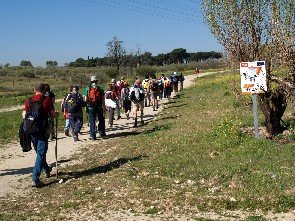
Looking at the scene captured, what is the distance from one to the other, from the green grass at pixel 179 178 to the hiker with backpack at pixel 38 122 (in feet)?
1.62

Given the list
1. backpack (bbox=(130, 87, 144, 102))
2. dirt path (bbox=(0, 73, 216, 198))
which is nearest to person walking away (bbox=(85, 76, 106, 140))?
dirt path (bbox=(0, 73, 216, 198))

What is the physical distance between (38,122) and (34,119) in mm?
118

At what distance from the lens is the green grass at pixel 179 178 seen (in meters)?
8.62

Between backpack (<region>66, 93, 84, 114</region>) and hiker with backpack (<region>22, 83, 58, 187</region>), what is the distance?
506 centimetres

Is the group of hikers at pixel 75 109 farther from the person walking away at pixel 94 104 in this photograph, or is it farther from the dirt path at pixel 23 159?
the dirt path at pixel 23 159

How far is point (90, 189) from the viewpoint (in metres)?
9.84

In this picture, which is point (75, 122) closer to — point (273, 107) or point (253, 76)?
point (253, 76)

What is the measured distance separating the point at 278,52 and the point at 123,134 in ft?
21.5

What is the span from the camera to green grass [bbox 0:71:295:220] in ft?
28.3

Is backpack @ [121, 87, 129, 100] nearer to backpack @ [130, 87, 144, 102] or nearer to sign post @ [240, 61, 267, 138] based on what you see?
backpack @ [130, 87, 144, 102]

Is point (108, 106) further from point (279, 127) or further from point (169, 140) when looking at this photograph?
point (279, 127)

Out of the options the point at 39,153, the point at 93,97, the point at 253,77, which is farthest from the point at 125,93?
the point at 39,153

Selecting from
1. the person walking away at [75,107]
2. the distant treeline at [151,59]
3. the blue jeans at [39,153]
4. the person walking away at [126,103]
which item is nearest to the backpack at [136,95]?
the person walking away at [126,103]

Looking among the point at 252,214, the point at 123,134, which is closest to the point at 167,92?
the point at 123,134
